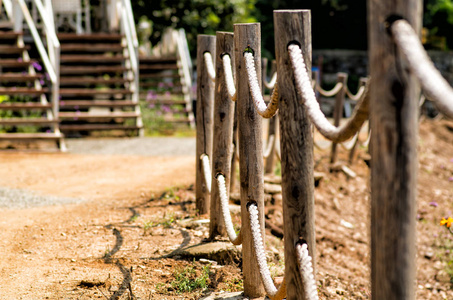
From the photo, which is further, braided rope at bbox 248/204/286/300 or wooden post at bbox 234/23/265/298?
wooden post at bbox 234/23/265/298

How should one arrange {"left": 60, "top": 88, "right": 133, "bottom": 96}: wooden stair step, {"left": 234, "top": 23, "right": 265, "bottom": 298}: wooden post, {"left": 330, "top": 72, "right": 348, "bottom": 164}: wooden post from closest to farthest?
1. {"left": 234, "top": 23, "right": 265, "bottom": 298}: wooden post
2. {"left": 330, "top": 72, "right": 348, "bottom": 164}: wooden post
3. {"left": 60, "top": 88, "right": 133, "bottom": 96}: wooden stair step

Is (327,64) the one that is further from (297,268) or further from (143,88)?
(297,268)

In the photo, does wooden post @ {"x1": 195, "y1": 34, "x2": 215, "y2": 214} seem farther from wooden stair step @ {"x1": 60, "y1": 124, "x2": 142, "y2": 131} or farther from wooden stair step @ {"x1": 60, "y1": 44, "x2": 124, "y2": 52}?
wooden stair step @ {"x1": 60, "y1": 44, "x2": 124, "y2": 52}

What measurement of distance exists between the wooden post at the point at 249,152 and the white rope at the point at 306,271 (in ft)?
2.71

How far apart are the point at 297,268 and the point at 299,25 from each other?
3.19ft

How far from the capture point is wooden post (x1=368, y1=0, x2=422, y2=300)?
4.98ft

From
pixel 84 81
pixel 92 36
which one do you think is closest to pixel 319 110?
pixel 84 81

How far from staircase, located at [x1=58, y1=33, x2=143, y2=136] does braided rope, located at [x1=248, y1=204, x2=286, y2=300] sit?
7.40 meters

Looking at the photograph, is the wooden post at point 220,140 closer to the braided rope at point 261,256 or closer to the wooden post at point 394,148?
the braided rope at point 261,256

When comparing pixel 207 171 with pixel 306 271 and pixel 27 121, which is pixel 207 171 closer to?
pixel 306 271

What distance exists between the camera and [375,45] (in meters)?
1.59

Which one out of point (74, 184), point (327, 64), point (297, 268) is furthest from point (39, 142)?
point (327, 64)

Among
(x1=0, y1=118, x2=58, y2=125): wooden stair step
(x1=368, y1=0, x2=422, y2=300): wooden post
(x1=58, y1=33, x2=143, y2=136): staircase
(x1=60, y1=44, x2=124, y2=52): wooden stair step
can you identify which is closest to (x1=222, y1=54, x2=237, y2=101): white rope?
(x1=368, y1=0, x2=422, y2=300): wooden post

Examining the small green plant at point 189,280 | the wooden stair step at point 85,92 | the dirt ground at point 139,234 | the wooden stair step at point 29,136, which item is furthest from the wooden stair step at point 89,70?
the small green plant at point 189,280
